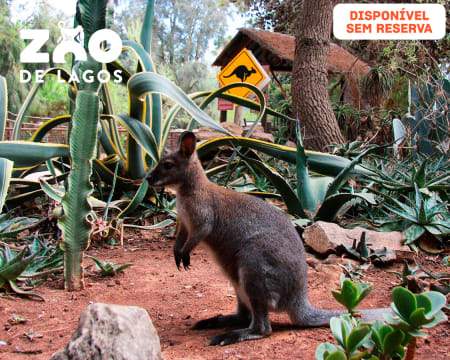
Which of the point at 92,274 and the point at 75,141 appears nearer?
the point at 75,141

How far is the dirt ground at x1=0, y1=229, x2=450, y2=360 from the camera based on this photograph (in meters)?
2.05

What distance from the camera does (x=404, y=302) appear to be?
4.52 ft

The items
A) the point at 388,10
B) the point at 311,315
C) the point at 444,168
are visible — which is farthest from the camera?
the point at 388,10

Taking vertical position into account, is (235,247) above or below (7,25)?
below

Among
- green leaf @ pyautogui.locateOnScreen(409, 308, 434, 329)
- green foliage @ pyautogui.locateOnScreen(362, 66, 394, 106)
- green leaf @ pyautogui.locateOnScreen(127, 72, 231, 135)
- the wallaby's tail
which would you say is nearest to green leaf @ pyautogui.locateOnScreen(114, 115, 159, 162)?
green leaf @ pyautogui.locateOnScreen(127, 72, 231, 135)

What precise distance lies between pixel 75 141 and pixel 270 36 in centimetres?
1105

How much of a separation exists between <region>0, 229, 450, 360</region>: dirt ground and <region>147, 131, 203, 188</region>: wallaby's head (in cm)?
60

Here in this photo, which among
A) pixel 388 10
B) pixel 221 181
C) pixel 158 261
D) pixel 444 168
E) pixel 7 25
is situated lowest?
pixel 158 261

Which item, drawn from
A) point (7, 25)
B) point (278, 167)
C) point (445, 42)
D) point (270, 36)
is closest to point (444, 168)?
point (278, 167)

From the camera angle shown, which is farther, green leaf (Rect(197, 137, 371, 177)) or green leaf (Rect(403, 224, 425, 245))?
green leaf (Rect(197, 137, 371, 177))

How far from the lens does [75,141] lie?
2.64m

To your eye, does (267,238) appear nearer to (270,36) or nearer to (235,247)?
(235,247)

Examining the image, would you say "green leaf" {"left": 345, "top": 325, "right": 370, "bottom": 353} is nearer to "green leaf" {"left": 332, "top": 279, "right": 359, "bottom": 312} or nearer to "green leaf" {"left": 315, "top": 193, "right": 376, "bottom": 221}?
"green leaf" {"left": 332, "top": 279, "right": 359, "bottom": 312}

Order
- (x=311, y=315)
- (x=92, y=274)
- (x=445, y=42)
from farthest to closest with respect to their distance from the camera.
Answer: (x=445, y=42)
(x=92, y=274)
(x=311, y=315)
